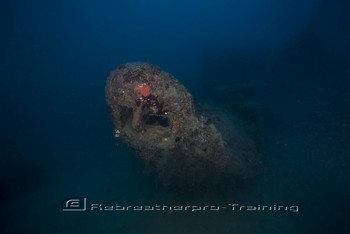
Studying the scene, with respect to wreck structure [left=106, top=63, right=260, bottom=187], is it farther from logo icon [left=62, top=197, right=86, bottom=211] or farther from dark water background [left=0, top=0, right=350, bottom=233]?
logo icon [left=62, top=197, right=86, bottom=211]

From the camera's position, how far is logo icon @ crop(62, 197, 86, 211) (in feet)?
35.6

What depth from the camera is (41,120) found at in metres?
22.5

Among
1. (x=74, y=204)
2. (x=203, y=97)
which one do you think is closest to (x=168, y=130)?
(x=74, y=204)

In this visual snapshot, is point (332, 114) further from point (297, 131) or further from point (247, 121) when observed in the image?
point (247, 121)

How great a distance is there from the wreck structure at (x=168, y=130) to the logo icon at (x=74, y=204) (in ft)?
14.6

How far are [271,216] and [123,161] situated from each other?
7.92m

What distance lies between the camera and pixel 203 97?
13.4m

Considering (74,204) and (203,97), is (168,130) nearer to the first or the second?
(74,204)

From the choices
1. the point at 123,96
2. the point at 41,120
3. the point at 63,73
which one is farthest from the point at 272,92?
the point at 63,73

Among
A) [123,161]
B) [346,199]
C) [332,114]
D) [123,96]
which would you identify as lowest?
[123,161]

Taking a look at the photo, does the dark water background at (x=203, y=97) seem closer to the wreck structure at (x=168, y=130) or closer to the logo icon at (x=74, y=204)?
the logo icon at (x=74, y=204)

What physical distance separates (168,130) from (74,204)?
21.2 ft

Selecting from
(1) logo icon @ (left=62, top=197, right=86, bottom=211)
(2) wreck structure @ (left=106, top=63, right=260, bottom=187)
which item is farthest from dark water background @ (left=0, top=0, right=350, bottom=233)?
(2) wreck structure @ (left=106, top=63, right=260, bottom=187)

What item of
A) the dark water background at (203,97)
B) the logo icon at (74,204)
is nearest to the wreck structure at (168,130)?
the dark water background at (203,97)
